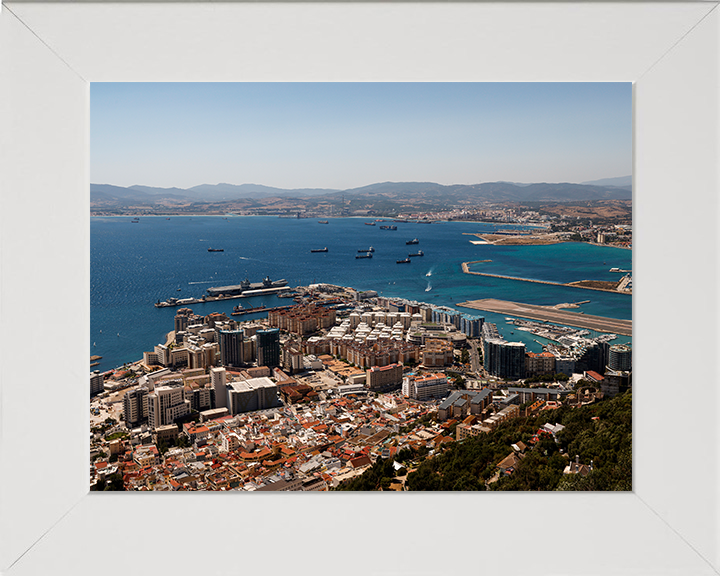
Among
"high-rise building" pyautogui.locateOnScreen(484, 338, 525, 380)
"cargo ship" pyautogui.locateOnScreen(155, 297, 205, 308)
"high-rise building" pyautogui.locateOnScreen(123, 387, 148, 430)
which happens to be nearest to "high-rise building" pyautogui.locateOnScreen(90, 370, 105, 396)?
"high-rise building" pyautogui.locateOnScreen(123, 387, 148, 430)

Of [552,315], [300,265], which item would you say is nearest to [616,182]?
[552,315]

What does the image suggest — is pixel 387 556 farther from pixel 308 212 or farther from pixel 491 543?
pixel 308 212

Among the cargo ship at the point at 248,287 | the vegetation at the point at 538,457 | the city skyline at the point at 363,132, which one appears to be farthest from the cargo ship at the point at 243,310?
the vegetation at the point at 538,457

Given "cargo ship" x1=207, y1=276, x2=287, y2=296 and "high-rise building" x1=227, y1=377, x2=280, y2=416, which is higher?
"cargo ship" x1=207, y1=276, x2=287, y2=296

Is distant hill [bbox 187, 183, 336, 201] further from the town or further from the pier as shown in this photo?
the pier

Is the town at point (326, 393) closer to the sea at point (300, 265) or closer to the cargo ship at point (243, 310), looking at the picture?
the cargo ship at point (243, 310)
